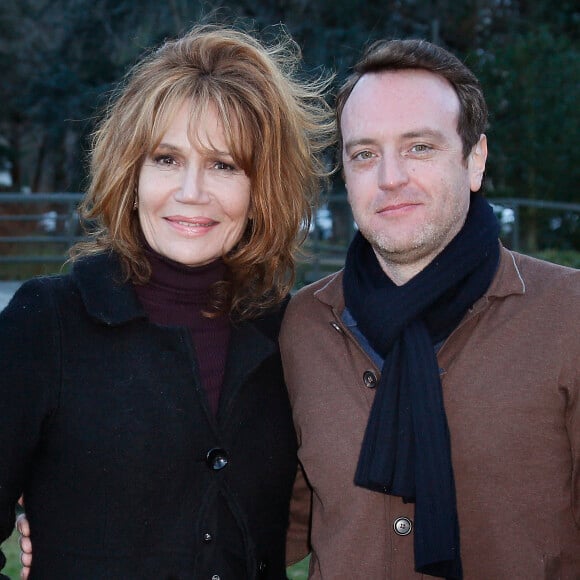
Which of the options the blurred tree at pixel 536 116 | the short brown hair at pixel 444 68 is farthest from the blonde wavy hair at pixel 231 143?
the blurred tree at pixel 536 116

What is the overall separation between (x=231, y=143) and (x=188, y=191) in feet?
0.72

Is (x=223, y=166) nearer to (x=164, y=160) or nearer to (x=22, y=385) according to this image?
(x=164, y=160)

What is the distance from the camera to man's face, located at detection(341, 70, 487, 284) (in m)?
3.12

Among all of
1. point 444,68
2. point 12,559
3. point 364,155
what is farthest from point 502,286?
point 12,559

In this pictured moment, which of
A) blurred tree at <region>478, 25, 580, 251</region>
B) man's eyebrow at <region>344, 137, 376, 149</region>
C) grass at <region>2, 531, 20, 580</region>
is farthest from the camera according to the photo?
blurred tree at <region>478, 25, 580, 251</region>

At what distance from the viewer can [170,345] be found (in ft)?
9.84

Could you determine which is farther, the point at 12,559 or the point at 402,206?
the point at 12,559

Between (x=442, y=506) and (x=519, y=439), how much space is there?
1.02 feet

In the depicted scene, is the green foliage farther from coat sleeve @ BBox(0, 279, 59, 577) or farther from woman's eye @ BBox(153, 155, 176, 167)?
woman's eye @ BBox(153, 155, 176, 167)

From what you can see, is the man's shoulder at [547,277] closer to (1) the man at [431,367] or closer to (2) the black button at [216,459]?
(1) the man at [431,367]

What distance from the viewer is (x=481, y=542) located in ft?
9.42

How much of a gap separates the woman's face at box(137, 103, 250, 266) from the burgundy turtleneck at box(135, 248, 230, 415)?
0.14 feet

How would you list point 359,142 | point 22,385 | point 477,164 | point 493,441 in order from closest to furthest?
point 22,385
point 493,441
point 359,142
point 477,164

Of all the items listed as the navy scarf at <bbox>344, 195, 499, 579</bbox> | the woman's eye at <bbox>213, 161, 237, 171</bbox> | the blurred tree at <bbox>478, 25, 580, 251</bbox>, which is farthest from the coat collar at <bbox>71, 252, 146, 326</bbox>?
the blurred tree at <bbox>478, 25, 580, 251</bbox>
